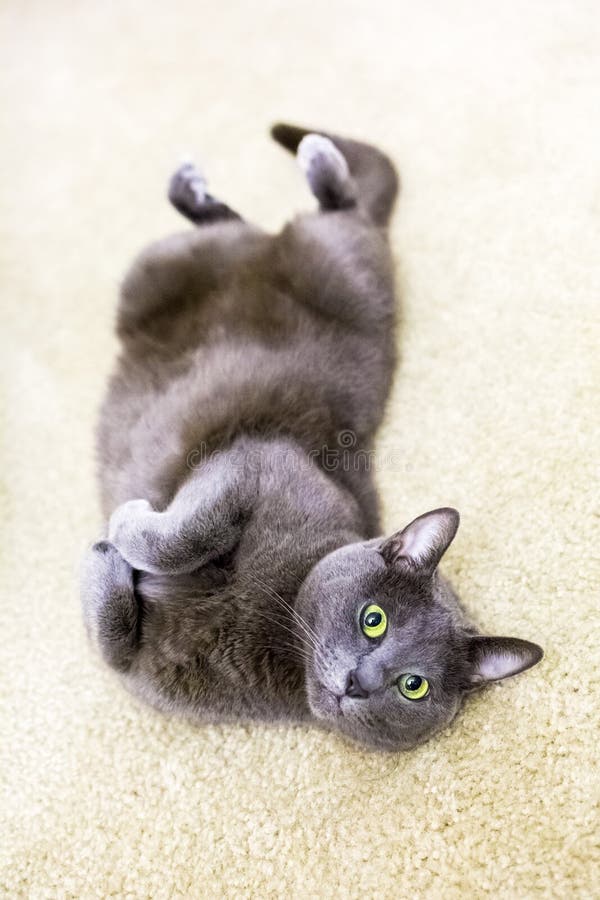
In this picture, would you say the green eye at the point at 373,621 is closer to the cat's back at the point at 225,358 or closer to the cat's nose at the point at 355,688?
the cat's nose at the point at 355,688

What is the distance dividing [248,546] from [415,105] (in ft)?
4.29

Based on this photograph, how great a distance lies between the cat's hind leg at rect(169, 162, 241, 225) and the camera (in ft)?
5.20

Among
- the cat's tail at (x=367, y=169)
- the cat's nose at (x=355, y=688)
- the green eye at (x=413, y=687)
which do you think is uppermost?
the cat's tail at (x=367, y=169)

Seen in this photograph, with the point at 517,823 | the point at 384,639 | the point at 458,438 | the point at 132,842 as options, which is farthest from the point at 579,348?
the point at 132,842

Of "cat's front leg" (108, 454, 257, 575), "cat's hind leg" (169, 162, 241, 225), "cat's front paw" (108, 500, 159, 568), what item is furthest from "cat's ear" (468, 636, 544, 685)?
"cat's hind leg" (169, 162, 241, 225)

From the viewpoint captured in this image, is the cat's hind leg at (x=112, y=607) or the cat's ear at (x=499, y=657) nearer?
the cat's ear at (x=499, y=657)

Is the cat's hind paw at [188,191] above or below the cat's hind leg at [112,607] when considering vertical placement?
above

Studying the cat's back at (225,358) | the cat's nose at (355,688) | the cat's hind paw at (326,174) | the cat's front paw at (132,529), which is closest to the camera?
the cat's nose at (355,688)

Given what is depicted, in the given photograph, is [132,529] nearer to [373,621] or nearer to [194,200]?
[373,621]

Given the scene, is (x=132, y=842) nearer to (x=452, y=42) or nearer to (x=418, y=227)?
(x=418, y=227)

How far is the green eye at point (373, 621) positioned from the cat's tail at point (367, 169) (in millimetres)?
959

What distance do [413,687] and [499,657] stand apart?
0.13 metres

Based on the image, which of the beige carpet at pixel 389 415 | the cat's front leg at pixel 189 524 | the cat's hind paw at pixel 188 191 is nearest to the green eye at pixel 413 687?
the beige carpet at pixel 389 415

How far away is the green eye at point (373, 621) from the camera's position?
0.98 metres
